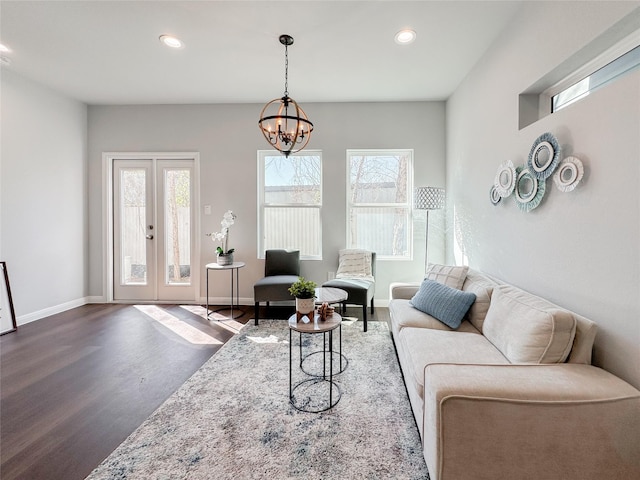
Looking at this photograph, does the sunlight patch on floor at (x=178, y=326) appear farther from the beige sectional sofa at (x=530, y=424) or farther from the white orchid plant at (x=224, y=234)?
the beige sectional sofa at (x=530, y=424)

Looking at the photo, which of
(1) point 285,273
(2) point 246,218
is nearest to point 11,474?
(1) point 285,273

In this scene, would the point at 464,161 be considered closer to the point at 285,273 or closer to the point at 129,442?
the point at 285,273

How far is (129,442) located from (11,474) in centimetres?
49

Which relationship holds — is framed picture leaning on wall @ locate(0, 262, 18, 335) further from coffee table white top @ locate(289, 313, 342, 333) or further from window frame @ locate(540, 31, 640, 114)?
window frame @ locate(540, 31, 640, 114)

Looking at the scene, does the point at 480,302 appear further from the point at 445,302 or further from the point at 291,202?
the point at 291,202

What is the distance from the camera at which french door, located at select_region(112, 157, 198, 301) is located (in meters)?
4.23

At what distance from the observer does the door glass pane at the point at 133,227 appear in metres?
4.27

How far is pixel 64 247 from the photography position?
3.87 m

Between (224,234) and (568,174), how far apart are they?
11.6ft

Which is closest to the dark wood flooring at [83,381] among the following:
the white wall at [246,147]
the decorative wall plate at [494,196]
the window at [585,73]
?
the white wall at [246,147]

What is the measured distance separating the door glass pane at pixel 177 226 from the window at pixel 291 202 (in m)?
1.09

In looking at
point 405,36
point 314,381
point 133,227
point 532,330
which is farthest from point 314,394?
point 133,227

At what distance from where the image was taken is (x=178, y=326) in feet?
11.0

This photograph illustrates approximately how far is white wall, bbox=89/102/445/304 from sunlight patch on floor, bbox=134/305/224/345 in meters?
0.69
